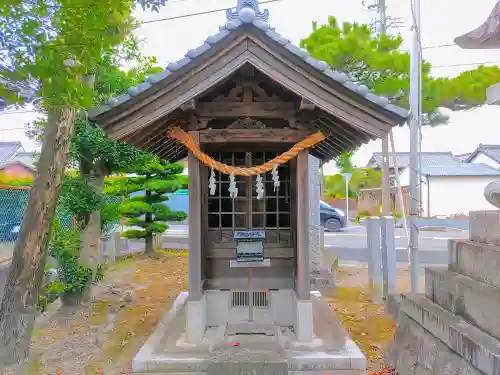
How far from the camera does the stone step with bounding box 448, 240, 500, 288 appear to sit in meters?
3.92

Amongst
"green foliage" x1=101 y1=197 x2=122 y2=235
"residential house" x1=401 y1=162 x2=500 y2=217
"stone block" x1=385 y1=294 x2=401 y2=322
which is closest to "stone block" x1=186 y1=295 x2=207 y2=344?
"stone block" x1=385 y1=294 x2=401 y2=322

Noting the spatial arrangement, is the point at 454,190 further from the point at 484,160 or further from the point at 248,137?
the point at 248,137

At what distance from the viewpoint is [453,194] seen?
29797mm

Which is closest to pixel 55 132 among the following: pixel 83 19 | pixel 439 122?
pixel 83 19

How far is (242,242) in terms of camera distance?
5.60 metres

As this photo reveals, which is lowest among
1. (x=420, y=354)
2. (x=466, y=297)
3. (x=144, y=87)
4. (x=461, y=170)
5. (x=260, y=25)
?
(x=420, y=354)

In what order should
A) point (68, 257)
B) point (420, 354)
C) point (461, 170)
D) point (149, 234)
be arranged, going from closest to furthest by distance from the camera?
point (420, 354) < point (68, 257) < point (149, 234) < point (461, 170)

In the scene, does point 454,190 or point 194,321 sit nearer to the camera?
point 194,321

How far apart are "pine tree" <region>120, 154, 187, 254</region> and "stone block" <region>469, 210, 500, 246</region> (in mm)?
10687

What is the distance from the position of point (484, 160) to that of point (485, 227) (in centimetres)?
3541

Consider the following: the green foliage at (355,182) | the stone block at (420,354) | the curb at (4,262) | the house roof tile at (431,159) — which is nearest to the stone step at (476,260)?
the stone block at (420,354)

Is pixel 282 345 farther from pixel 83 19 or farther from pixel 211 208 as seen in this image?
pixel 83 19

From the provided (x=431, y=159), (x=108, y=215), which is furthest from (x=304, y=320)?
(x=431, y=159)

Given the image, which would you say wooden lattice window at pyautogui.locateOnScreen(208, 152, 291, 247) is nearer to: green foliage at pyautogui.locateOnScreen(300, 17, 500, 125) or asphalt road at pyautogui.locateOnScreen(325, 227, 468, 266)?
green foliage at pyautogui.locateOnScreen(300, 17, 500, 125)
